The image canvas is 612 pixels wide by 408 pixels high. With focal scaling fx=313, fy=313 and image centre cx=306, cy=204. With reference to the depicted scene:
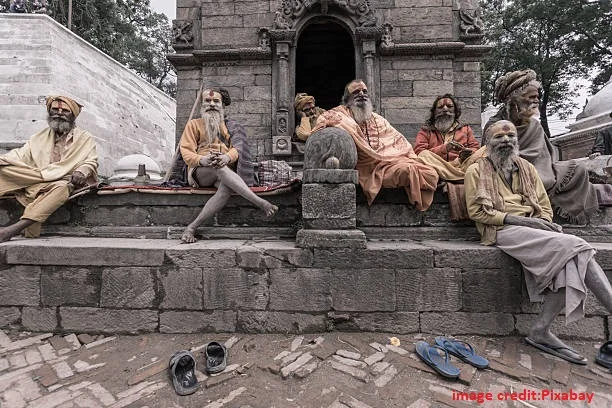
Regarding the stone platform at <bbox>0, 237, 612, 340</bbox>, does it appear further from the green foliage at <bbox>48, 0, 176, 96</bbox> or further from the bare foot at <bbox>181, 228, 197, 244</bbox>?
the green foliage at <bbox>48, 0, 176, 96</bbox>

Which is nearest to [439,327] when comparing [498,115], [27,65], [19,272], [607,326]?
[607,326]

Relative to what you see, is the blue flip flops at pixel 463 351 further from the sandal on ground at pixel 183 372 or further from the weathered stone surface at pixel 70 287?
the weathered stone surface at pixel 70 287

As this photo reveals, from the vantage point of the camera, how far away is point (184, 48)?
6.89m

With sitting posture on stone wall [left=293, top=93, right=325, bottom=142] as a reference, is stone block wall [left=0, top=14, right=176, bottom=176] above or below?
above

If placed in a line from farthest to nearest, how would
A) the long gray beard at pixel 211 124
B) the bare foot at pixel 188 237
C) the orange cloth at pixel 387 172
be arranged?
the long gray beard at pixel 211 124, the orange cloth at pixel 387 172, the bare foot at pixel 188 237

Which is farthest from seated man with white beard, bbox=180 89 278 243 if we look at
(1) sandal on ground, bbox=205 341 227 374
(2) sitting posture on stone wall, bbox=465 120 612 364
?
(2) sitting posture on stone wall, bbox=465 120 612 364

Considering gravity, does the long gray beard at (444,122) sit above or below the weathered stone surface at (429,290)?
above

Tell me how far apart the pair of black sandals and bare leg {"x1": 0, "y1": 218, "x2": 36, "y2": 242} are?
2250 millimetres

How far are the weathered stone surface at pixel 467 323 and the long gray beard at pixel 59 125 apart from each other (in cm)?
455

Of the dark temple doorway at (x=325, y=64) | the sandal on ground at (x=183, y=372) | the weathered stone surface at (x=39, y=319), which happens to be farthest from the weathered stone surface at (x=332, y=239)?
the dark temple doorway at (x=325, y=64)

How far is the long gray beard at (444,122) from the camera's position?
4.31 meters

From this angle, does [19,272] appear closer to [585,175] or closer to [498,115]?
[498,115]

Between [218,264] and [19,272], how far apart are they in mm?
1861

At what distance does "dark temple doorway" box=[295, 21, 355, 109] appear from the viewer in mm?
8911
